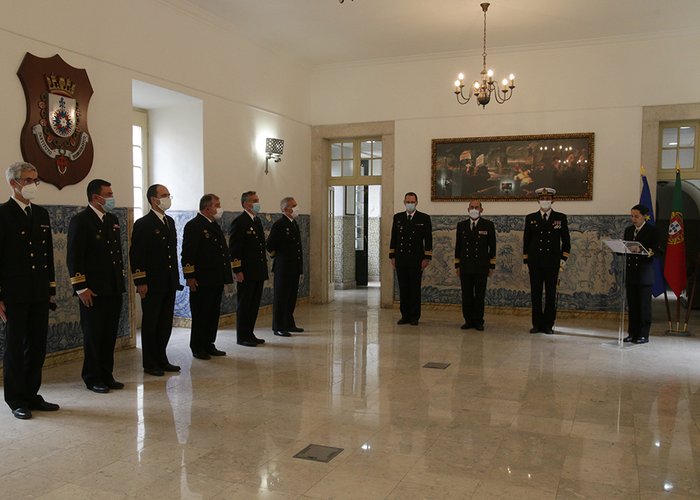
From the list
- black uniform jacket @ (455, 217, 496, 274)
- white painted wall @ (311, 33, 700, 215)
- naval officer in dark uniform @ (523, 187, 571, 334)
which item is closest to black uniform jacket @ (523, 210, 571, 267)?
naval officer in dark uniform @ (523, 187, 571, 334)

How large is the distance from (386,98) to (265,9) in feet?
9.16

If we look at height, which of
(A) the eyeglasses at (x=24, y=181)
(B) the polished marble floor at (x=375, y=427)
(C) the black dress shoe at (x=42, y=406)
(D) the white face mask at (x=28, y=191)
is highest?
(A) the eyeglasses at (x=24, y=181)

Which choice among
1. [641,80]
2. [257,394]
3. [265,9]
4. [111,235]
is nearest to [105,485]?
[257,394]

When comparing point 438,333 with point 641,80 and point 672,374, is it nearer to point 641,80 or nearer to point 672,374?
point 672,374

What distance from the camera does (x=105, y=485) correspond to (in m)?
3.01

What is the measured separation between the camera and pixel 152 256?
5.17 m

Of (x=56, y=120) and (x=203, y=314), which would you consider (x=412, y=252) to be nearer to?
(x=203, y=314)

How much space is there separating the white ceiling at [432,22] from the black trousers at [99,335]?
3.85 metres

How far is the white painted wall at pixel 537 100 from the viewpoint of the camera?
8.16m

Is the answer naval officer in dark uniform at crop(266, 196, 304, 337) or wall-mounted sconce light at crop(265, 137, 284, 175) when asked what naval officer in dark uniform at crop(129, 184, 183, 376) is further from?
wall-mounted sconce light at crop(265, 137, 284, 175)

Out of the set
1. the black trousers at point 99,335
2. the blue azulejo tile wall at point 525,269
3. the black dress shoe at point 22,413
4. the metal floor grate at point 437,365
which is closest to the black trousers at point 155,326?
the black trousers at point 99,335

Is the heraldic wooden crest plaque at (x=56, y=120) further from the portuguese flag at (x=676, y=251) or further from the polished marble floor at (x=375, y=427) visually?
Result: the portuguese flag at (x=676, y=251)

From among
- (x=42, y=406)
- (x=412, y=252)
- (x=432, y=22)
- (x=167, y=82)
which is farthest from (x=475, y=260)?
(x=42, y=406)

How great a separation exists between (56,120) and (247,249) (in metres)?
2.17
